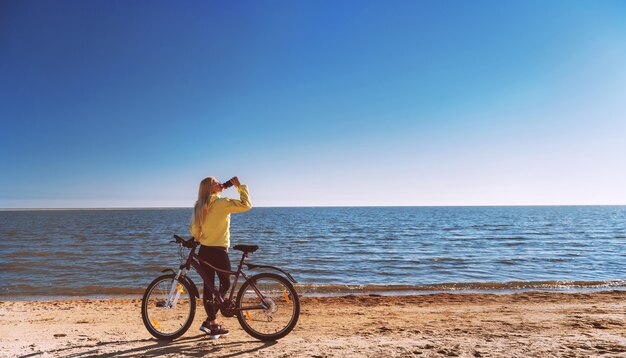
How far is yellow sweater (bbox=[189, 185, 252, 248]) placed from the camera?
5477 millimetres

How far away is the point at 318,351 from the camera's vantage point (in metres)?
5.11

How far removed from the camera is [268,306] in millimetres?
5621

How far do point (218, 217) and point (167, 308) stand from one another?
1535 mm

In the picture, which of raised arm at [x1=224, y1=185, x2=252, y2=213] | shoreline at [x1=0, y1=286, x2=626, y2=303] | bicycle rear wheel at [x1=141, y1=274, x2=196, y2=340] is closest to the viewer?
raised arm at [x1=224, y1=185, x2=252, y2=213]

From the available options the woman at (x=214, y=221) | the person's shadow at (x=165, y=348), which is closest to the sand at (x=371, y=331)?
the person's shadow at (x=165, y=348)

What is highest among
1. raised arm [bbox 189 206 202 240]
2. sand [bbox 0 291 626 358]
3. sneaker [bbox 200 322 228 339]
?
raised arm [bbox 189 206 202 240]

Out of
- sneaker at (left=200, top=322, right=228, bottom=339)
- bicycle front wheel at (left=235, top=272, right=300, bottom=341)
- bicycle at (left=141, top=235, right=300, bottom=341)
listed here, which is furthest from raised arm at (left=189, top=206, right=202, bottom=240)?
sneaker at (left=200, top=322, right=228, bottom=339)

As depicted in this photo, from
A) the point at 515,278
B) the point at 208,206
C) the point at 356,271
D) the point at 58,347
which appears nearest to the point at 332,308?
the point at 208,206

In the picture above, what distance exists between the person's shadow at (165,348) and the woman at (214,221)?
1.86 feet

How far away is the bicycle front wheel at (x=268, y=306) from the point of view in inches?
220

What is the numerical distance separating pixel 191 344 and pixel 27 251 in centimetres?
2252

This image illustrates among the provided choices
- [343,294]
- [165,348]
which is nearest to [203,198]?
[165,348]

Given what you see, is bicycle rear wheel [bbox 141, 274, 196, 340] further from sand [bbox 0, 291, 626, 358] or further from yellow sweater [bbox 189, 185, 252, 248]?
yellow sweater [bbox 189, 185, 252, 248]

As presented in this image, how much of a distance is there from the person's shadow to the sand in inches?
0.5
